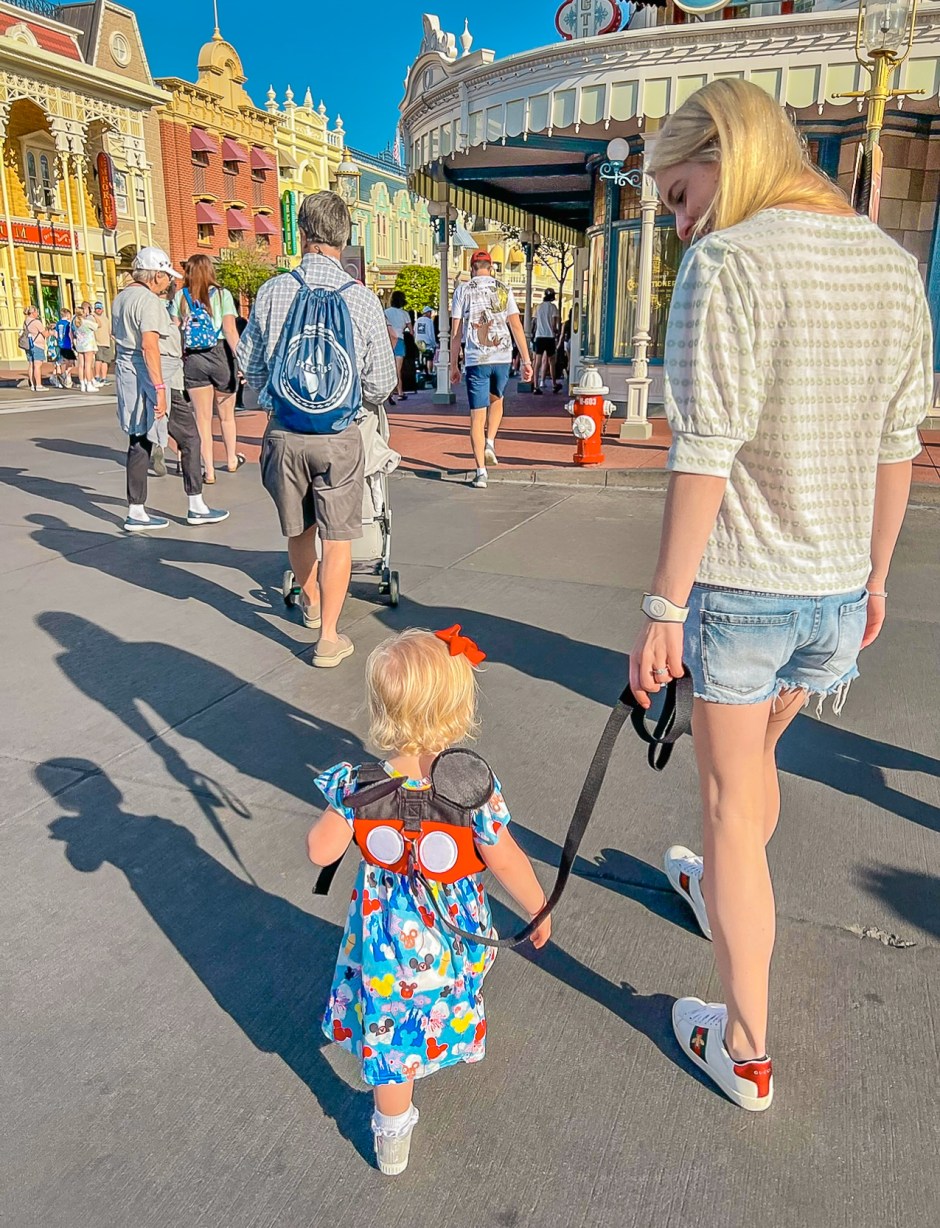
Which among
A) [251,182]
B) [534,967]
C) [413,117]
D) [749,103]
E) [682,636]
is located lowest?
[534,967]

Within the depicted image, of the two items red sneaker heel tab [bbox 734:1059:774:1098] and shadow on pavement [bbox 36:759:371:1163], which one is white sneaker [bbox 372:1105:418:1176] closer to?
shadow on pavement [bbox 36:759:371:1163]

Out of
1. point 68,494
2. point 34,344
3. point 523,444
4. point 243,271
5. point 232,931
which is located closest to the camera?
point 232,931

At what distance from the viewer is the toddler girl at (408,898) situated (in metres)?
1.76

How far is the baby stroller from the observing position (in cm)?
478

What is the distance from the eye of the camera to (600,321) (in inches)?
559

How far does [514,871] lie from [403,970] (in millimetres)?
280

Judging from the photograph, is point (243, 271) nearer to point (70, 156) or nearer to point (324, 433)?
point (70, 156)

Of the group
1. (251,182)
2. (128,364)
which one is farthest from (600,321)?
(251,182)

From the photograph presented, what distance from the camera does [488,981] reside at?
2.36 metres

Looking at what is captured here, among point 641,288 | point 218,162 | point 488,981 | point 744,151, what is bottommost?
point 488,981

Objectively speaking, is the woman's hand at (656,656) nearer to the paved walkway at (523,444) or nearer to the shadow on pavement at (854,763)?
the shadow on pavement at (854,763)

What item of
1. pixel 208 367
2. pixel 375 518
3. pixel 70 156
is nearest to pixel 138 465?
pixel 208 367

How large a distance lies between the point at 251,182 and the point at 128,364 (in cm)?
4956

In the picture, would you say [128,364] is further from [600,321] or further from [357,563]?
[600,321]
